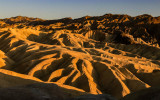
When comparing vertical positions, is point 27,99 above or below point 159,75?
above

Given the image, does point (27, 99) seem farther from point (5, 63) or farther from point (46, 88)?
point (5, 63)

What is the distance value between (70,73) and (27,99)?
888 centimetres

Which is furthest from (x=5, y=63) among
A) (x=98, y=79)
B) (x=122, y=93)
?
(x=122, y=93)

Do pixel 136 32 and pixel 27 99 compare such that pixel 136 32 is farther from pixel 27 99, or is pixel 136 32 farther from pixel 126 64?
pixel 27 99

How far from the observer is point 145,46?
36969 mm

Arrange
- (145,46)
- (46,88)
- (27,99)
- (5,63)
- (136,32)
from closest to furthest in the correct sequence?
(27,99) → (46,88) → (5,63) → (145,46) → (136,32)

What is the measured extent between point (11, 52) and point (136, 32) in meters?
47.4

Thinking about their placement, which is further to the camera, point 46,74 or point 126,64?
point 126,64

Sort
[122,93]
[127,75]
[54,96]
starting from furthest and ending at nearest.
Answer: [127,75]
[122,93]
[54,96]

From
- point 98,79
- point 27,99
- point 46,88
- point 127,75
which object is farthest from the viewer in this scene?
point 127,75

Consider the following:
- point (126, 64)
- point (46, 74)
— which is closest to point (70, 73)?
point (46, 74)

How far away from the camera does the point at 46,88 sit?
556 centimetres

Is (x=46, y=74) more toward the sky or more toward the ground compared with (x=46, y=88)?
more toward the ground

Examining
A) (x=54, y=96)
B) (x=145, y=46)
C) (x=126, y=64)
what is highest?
(x=54, y=96)
